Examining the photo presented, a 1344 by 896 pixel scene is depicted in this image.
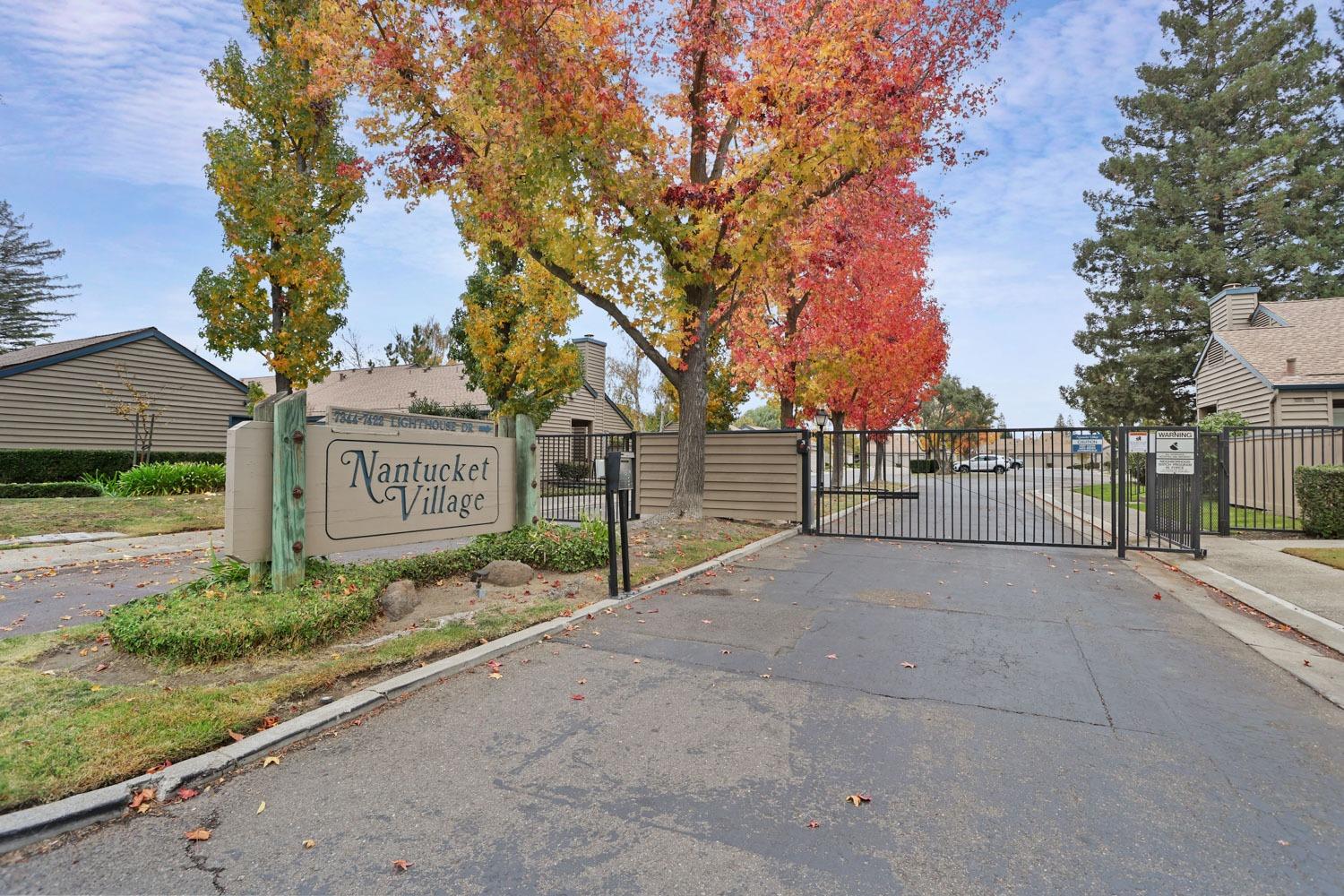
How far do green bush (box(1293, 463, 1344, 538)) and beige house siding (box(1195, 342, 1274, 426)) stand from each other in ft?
20.3

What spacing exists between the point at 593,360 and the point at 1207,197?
27289mm

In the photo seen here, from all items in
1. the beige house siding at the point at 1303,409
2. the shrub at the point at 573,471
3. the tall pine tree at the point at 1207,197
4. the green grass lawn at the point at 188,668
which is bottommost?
the green grass lawn at the point at 188,668

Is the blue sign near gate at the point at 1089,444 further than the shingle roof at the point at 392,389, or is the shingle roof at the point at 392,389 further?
the shingle roof at the point at 392,389

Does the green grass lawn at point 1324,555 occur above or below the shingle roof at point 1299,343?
below

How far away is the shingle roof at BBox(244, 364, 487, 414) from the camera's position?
27.9m

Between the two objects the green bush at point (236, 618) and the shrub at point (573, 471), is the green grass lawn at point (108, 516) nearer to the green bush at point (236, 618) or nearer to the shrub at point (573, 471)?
the shrub at point (573, 471)

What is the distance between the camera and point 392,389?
3005 centimetres

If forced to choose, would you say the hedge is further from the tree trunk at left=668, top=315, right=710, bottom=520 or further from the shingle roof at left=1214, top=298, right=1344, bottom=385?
the shingle roof at left=1214, top=298, right=1344, bottom=385

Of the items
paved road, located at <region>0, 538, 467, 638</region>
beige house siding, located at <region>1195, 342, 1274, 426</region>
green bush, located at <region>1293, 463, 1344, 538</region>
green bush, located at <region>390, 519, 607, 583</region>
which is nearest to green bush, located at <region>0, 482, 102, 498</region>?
paved road, located at <region>0, 538, 467, 638</region>

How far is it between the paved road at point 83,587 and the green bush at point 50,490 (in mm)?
9610

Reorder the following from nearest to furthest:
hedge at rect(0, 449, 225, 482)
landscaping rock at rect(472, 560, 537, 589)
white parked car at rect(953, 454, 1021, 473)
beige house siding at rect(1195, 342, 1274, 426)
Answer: landscaping rock at rect(472, 560, 537, 589), white parked car at rect(953, 454, 1021, 473), beige house siding at rect(1195, 342, 1274, 426), hedge at rect(0, 449, 225, 482)

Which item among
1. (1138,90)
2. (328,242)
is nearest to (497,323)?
(328,242)

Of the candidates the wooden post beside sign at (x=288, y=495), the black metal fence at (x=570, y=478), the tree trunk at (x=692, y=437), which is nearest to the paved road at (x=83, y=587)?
the wooden post beside sign at (x=288, y=495)

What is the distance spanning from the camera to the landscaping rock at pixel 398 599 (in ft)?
18.3
